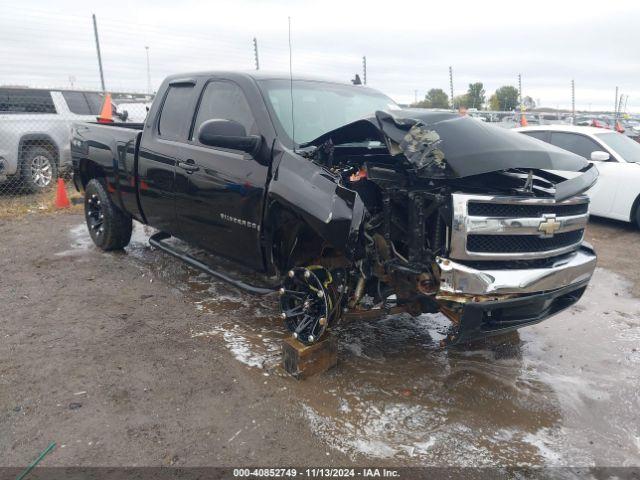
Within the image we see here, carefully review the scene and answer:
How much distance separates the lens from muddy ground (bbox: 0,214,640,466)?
9.07 feet

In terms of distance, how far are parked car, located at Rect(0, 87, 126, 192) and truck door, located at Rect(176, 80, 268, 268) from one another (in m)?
A: 6.14

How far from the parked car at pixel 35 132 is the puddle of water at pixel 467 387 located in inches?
245

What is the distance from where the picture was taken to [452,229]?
2865 millimetres

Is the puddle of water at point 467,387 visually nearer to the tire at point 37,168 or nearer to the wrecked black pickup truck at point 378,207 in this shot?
the wrecked black pickup truck at point 378,207

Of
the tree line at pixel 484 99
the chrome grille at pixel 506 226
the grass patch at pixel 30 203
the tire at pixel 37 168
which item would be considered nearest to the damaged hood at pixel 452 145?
the chrome grille at pixel 506 226

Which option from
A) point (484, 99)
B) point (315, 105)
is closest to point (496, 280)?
point (315, 105)

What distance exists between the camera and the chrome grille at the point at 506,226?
2861mm

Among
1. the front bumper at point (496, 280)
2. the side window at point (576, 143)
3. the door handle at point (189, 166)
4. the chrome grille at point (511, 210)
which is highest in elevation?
the side window at point (576, 143)

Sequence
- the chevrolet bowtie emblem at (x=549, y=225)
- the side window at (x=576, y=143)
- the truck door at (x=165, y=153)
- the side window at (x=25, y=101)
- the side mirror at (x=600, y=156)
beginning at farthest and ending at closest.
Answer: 1. the side window at (x=25, y=101)
2. the side window at (x=576, y=143)
3. the side mirror at (x=600, y=156)
4. the truck door at (x=165, y=153)
5. the chevrolet bowtie emblem at (x=549, y=225)

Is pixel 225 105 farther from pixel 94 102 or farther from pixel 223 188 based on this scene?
pixel 94 102

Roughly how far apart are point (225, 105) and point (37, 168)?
23.0ft

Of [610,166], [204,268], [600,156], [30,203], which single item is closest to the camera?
[204,268]

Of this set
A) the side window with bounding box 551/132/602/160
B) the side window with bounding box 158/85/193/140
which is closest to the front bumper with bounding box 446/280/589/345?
the side window with bounding box 158/85/193/140

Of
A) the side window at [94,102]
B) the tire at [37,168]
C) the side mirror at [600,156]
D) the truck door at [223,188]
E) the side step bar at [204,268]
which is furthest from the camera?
the side window at [94,102]
